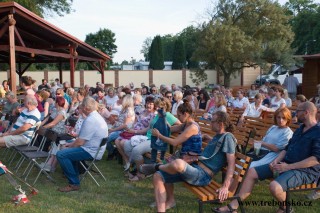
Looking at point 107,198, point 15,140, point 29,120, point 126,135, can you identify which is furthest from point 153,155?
point 15,140

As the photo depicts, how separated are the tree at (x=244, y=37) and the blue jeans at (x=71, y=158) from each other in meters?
19.5

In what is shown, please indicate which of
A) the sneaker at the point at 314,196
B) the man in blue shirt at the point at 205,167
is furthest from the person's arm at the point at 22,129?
the sneaker at the point at 314,196

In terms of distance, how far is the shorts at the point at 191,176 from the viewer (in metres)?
4.11

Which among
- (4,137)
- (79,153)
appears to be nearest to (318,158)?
(79,153)

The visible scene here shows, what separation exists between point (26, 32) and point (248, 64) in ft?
54.6

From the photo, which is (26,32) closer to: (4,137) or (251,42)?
(4,137)

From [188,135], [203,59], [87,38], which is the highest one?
[87,38]

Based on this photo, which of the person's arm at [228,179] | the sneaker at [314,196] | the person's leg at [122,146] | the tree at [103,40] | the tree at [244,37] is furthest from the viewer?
the tree at [103,40]

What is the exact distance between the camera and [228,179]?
4020 mm

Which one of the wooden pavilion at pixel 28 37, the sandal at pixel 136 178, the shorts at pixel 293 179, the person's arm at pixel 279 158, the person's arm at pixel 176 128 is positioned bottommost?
the sandal at pixel 136 178

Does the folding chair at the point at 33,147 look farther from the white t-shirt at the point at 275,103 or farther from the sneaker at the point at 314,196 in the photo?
the white t-shirt at the point at 275,103

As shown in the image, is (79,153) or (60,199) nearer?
(60,199)

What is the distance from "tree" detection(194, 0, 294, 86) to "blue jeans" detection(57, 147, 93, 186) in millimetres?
19535

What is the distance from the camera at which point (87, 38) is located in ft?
232
